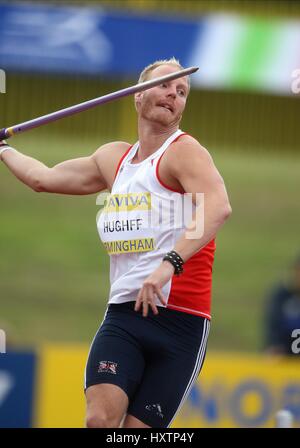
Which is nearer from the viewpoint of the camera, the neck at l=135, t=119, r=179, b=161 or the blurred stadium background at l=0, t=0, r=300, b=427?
the neck at l=135, t=119, r=179, b=161

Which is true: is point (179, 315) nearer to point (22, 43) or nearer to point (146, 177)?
point (146, 177)

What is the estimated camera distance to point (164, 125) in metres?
5.56

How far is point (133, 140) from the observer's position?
591 inches

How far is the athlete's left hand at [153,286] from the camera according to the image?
501cm

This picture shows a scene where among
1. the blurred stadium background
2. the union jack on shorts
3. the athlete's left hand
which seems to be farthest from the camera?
the blurred stadium background

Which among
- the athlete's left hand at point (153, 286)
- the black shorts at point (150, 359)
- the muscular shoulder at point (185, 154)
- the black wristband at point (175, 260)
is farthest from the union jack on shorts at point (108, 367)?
the muscular shoulder at point (185, 154)

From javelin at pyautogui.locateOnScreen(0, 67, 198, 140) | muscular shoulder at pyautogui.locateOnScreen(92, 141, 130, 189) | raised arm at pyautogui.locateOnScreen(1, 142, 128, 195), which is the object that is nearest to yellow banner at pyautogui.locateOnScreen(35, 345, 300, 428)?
raised arm at pyautogui.locateOnScreen(1, 142, 128, 195)

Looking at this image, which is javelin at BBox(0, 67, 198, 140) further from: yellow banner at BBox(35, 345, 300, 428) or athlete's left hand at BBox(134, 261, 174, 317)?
yellow banner at BBox(35, 345, 300, 428)

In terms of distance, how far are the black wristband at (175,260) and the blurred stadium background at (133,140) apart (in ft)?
14.8

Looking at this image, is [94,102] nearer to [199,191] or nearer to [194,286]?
[199,191]

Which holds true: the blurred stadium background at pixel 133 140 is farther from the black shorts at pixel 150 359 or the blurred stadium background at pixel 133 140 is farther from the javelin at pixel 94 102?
the black shorts at pixel 150 359

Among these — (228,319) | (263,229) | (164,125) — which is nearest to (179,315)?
(164,125)

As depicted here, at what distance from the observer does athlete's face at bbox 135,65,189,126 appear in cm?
553

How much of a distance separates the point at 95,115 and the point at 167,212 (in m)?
11.2
